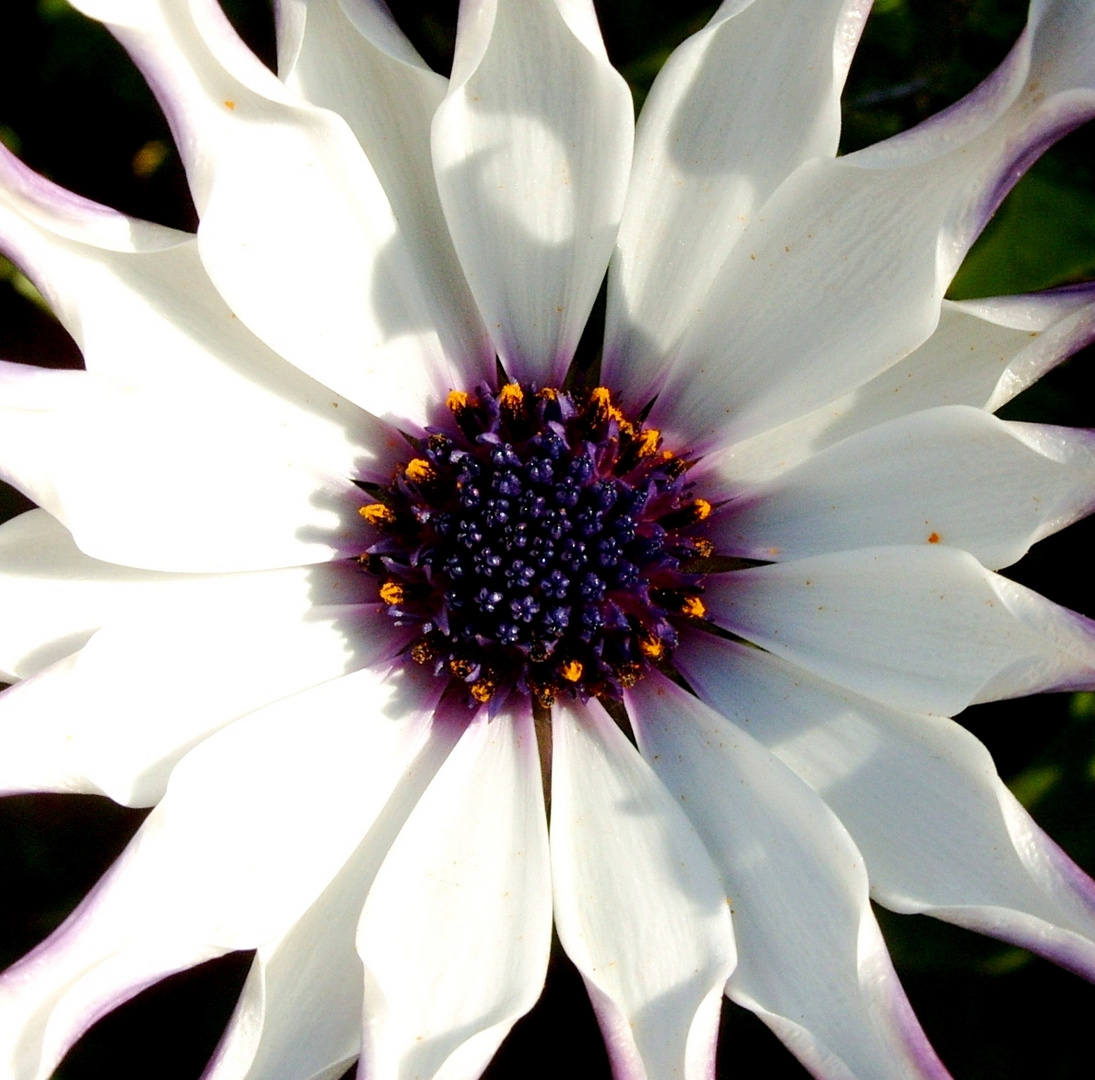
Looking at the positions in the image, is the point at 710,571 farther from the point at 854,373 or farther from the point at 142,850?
the point at 142,850

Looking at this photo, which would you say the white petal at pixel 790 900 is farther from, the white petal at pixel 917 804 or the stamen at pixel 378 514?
the stamen at pixel 378 514

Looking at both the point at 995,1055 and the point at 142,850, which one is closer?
the point at 142,850

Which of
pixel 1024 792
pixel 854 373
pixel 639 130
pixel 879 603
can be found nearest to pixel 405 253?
pixel 639 130

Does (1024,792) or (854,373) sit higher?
(854,373)

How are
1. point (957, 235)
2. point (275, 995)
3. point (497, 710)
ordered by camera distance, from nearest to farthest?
point (957, 235), point (275, 995), point (497, 710)

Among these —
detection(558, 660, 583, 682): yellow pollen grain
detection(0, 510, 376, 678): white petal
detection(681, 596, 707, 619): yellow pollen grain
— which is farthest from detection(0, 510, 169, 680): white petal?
detection(681, 596, 707, 619): yellow pollen grain

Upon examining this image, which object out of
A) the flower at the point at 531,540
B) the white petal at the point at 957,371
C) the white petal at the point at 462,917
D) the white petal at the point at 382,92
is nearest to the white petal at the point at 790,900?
the flower at the point at 531,540

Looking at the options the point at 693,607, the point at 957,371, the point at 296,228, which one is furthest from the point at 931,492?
the point at 296,228
